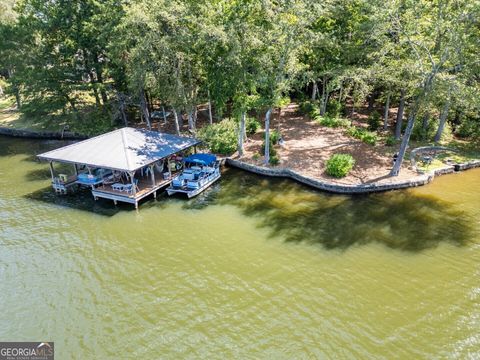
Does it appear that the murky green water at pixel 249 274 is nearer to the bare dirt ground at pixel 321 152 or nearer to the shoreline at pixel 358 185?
the shoreline at pixel 358 185

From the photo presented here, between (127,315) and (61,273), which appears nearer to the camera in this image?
(127,315)

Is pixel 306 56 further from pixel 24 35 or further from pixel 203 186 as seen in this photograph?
pixel 24 35

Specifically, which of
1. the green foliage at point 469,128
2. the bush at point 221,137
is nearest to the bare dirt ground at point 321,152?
the bush at point 221,137

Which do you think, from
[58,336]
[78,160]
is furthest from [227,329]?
[78,160]

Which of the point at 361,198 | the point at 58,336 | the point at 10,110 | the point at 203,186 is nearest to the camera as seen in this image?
the point at 58,336

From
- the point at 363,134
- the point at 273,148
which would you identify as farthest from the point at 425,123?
the point at 273,148

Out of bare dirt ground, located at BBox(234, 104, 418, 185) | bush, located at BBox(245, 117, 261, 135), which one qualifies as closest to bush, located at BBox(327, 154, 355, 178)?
bare dirt ground, located at BBox(234, 104, 418, 185)
